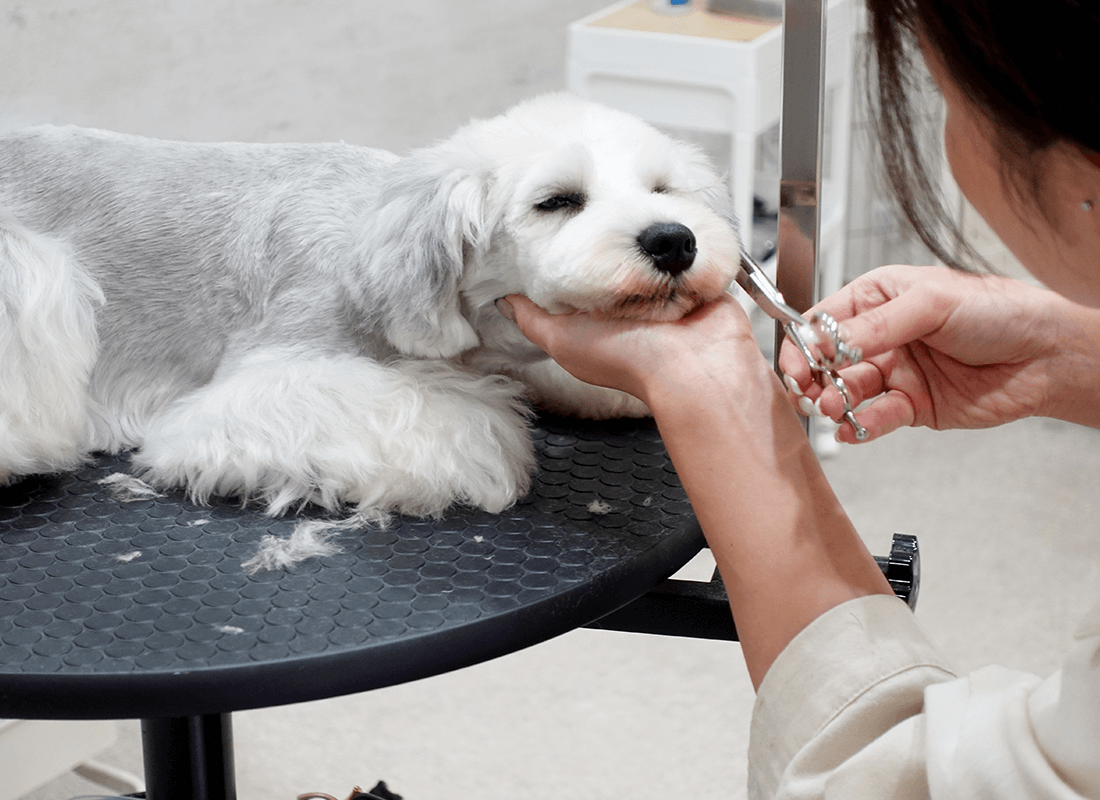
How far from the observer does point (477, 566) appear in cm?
67

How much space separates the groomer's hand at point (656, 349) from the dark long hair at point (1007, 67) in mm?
159

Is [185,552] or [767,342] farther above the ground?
[185,552]

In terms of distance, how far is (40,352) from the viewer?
0.76m

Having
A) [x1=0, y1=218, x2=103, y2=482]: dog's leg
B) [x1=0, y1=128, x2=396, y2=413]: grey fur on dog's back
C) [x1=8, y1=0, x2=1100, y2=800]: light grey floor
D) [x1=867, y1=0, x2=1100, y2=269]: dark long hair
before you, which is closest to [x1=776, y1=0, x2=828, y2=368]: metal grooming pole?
[x1=867, y1=0, x2=1100, y2=269]: dark long hair

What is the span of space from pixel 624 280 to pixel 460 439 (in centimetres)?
17

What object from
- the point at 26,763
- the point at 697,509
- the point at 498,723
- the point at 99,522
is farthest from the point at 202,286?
the point at 498,723

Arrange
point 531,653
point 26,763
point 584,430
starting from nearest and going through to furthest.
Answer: point 584,430 < point 26,763 < point 531,653

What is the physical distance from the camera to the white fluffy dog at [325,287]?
724 mm

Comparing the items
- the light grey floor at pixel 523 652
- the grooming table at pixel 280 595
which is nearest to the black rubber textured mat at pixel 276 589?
the grooming table at pixel 280 595

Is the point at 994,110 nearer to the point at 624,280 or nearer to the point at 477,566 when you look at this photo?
the point at 624,280

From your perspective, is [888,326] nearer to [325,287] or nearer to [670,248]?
[670,248]

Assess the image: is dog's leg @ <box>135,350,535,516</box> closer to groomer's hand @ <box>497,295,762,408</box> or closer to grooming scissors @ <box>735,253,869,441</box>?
groomer's hand @ <box>497,295,762,408</box>

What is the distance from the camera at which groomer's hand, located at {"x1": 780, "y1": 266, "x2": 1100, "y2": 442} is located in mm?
696

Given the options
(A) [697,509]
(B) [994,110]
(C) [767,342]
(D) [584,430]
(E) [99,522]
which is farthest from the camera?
(C) [767,342]
